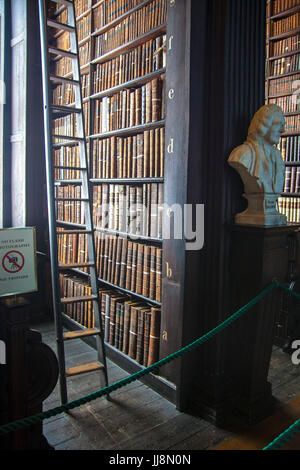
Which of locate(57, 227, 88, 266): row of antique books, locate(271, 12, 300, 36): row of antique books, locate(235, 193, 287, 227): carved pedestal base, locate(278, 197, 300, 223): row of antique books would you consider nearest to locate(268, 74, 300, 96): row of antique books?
locate(271, 12, 300, 36): row of antique books

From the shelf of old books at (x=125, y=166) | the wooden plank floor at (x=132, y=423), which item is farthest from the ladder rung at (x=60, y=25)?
the wooden plank floor at (x=132, y=423)

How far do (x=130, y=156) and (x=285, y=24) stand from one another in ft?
6.70

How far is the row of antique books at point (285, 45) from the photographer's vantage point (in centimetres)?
313

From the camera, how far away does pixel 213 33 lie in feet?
6.08

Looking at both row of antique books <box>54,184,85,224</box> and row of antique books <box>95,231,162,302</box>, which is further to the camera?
row of antique books <box>54,184,85,224</box>

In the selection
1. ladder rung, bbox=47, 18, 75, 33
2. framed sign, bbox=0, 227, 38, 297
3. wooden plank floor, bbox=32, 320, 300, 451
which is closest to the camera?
framed sign, bbox=0, 227, 38, 297

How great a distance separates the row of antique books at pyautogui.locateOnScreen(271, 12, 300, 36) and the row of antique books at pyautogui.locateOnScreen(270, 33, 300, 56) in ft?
0.24

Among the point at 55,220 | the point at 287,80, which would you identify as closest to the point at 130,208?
the point at 55,220

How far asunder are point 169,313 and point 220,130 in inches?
41.7

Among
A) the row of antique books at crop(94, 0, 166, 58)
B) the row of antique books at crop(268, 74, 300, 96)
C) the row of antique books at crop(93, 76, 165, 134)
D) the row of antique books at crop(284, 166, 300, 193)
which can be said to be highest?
the row of antique books at crop(94, 0, 166, 58)

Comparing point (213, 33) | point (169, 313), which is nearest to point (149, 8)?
point (213, 33)

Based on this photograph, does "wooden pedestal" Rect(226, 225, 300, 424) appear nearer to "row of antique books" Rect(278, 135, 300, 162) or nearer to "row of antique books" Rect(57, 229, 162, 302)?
"row of antique books" Rect(57, 229, 162, 302)

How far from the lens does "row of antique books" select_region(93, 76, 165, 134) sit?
2277 mm

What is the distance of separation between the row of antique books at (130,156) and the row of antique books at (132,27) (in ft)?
2.27
